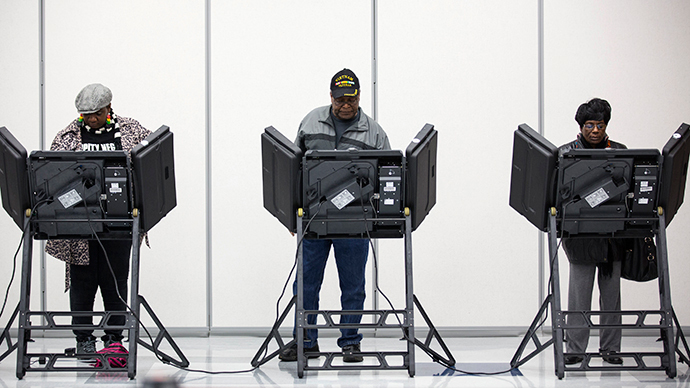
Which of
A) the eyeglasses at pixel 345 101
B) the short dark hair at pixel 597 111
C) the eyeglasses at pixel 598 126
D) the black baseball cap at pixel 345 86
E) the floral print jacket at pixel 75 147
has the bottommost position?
the floral print jacket at pixel 75 147

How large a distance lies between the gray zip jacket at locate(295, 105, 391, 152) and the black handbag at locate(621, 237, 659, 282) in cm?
134

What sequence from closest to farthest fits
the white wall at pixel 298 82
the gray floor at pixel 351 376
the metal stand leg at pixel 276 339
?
the gray floor at pixel 351 376, the metal stand leg at pixel 276 339, the white wall at pixel 298 82

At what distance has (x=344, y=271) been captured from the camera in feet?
12.7

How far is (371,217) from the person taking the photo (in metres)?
3.53

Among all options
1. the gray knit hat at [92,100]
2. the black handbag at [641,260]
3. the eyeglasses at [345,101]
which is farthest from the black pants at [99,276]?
the black handbag at [641,260]

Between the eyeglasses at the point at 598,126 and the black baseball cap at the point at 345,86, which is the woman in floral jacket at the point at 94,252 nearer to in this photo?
the black baseball cap at the point at 345,86

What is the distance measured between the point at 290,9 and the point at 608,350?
9.33ft

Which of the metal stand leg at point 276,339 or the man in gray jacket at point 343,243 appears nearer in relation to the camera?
the metal stand leg at point 276,339

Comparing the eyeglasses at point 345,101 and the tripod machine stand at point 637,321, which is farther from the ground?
the eyeglasses at point 345,101

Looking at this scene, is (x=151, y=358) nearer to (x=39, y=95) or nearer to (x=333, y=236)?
(x=333, y=236)

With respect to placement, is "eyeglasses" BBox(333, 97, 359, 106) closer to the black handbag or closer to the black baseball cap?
the black baseball cap

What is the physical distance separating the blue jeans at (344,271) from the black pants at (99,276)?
0.89 meters

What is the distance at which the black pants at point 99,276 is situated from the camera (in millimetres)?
3812

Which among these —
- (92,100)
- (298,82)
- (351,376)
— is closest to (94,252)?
(92,100)
